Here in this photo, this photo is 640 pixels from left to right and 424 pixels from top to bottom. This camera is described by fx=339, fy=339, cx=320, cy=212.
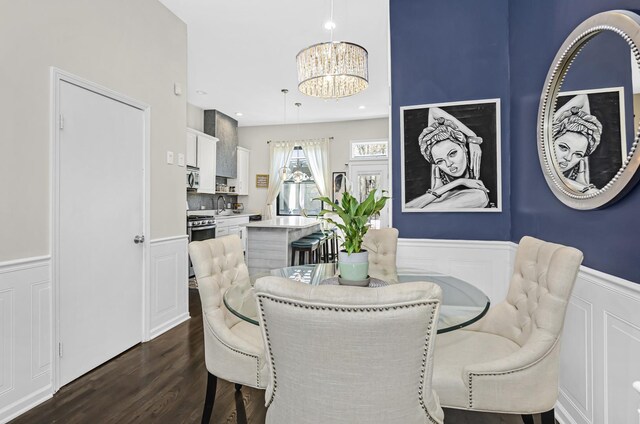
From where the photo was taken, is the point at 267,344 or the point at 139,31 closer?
the point at 267,344

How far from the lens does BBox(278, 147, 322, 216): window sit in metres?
7.93

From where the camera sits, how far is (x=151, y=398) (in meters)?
2.07

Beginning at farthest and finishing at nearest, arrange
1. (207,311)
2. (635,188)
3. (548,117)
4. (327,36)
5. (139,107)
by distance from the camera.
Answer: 1. (327,36)
2. (139,107)
3. (548,117)
4. (207,311)
5. (635,188)

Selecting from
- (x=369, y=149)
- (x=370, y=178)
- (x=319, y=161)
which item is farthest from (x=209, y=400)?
(x=369, y=149)

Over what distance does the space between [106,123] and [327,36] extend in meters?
2.49

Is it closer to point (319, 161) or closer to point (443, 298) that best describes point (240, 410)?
point (443, 298)

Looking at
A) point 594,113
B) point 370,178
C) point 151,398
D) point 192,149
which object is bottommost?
point 151,398

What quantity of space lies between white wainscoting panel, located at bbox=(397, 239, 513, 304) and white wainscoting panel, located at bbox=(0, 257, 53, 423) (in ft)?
8.08

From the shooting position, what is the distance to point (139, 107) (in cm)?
291

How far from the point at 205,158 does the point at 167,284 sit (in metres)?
3.59

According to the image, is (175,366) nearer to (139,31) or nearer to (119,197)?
(119,197)

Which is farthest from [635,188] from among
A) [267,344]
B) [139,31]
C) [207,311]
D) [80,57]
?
[139,31]

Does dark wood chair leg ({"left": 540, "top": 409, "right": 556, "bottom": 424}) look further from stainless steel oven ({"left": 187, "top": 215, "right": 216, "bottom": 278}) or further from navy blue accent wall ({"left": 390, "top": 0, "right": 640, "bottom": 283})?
stainless steel oven ({"left": 187, "top": 215, "right": 216, "bottom": 278})

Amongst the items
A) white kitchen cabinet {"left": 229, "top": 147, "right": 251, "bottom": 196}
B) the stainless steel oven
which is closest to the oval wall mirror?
the stainless steel oven
